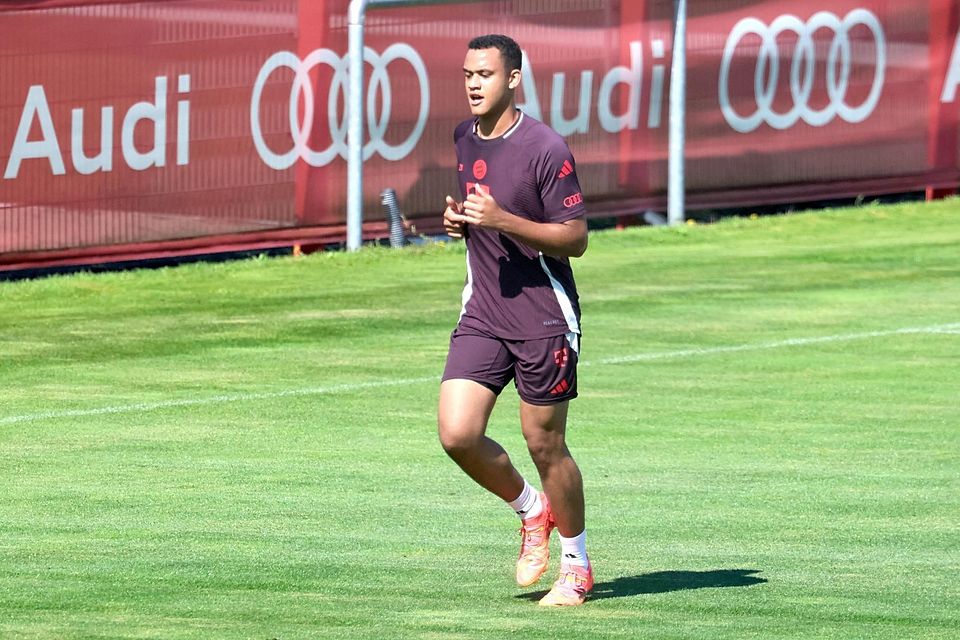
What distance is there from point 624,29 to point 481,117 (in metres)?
13.2

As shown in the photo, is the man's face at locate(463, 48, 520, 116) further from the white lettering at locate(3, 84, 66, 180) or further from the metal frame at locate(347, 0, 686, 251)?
the metal frame at locate(347, 0, 686, 251)

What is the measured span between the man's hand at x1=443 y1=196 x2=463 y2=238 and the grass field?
1317 mm

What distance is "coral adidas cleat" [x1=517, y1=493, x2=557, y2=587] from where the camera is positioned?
830 centimetres

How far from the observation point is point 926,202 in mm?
23500

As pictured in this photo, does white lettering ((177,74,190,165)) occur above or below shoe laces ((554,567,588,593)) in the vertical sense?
above

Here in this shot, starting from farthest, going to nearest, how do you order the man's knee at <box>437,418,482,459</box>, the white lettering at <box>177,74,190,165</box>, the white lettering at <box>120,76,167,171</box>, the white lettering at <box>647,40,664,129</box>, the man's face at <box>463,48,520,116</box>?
the white lettering at <box>647,40,664,129</box> → the white lettering at <box>177,74,190,165</box> → the white lettering at <box>120,76,167,171</box> → the man's knee at <box>437,418,482,459</box> → the man's face at <box>463,48,520,116</box>

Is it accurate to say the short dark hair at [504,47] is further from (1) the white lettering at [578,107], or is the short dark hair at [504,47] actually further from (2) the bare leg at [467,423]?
(1) the white lettering at [578,107]

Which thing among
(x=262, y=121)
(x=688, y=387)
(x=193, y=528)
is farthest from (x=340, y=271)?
(x=193, y=528)

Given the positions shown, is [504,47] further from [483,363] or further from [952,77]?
[952,77]

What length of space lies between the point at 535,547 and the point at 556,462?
1.42 feet

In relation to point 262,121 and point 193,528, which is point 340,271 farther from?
point 193,528

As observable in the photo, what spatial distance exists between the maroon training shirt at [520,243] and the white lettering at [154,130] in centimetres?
973

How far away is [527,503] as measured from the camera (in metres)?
8.40

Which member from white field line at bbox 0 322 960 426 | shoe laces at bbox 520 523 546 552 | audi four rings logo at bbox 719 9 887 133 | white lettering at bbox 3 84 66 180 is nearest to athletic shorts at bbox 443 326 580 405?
shoe laces at bbox 520 523 546 552
